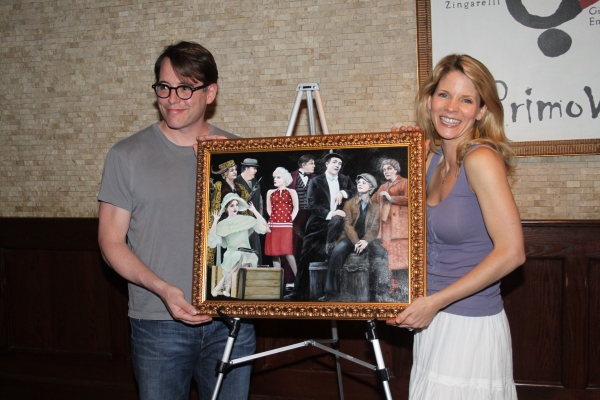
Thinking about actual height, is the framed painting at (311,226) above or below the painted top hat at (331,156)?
below

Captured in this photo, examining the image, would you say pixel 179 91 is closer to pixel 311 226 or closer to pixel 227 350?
pixel 311 226

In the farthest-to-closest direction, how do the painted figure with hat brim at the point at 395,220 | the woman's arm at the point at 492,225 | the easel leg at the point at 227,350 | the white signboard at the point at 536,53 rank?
the white signboard at the point at 536,53
the easel leg at the point at 227,350
the painted figure with hat brim at the point at 395,220
the woman's arm at the point at 492,225

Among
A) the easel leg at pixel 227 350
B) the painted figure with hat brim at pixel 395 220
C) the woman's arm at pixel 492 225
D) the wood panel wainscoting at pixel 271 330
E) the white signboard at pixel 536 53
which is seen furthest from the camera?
the wood panel wainscoting at pixel 271 330

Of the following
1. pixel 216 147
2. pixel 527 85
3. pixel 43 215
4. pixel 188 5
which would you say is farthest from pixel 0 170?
pixel 527 85

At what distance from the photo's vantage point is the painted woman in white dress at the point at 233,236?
1.78 m

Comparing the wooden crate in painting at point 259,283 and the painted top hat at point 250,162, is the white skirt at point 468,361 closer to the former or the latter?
the wooden crate in painting at point 259,283

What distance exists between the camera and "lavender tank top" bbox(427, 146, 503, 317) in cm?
161

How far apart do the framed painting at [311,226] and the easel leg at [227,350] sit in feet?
0.15

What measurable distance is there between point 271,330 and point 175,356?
1.10 m

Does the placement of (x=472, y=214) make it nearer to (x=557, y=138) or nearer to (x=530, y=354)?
(x=557, y=138)

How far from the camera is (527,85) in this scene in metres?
2.53

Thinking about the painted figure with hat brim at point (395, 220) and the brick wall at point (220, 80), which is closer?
the painted figure with hat brim at point (395, 220)

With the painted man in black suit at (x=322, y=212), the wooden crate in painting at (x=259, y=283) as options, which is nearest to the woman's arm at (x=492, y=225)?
the painted man in black suit at (x=322, y=212)

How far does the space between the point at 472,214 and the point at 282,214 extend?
1.84 ft
